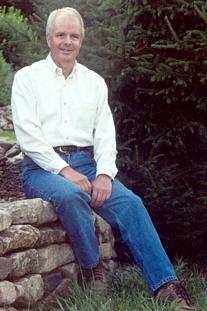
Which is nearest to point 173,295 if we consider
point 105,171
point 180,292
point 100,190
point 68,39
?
point 180,292

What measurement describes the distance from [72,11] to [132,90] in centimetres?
111

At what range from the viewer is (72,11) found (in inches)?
197

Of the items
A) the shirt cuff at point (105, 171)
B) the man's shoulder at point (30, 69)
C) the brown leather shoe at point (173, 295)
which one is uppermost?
the man's shoulder at point (30, 69)

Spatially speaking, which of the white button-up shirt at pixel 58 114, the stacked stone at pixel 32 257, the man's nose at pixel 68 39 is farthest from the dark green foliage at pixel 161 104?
the stacked stone at pixel 32 257

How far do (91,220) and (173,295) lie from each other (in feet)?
2.16

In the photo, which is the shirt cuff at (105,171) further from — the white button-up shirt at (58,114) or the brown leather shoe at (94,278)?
the brown leather shoe at (94,278)

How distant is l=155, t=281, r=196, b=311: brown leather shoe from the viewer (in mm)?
4629

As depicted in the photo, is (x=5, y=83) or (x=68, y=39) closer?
(x=68, y=39)

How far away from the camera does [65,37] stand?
16.3 ft

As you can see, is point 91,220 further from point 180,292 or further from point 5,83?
point 5,83

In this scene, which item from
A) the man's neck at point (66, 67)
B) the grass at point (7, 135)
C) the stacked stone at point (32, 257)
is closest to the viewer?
the stacked stone at point (32, 257)

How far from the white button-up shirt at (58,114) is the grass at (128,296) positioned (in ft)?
2.41

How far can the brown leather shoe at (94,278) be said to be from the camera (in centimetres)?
486

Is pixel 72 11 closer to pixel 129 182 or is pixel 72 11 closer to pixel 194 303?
pixel 129 182
